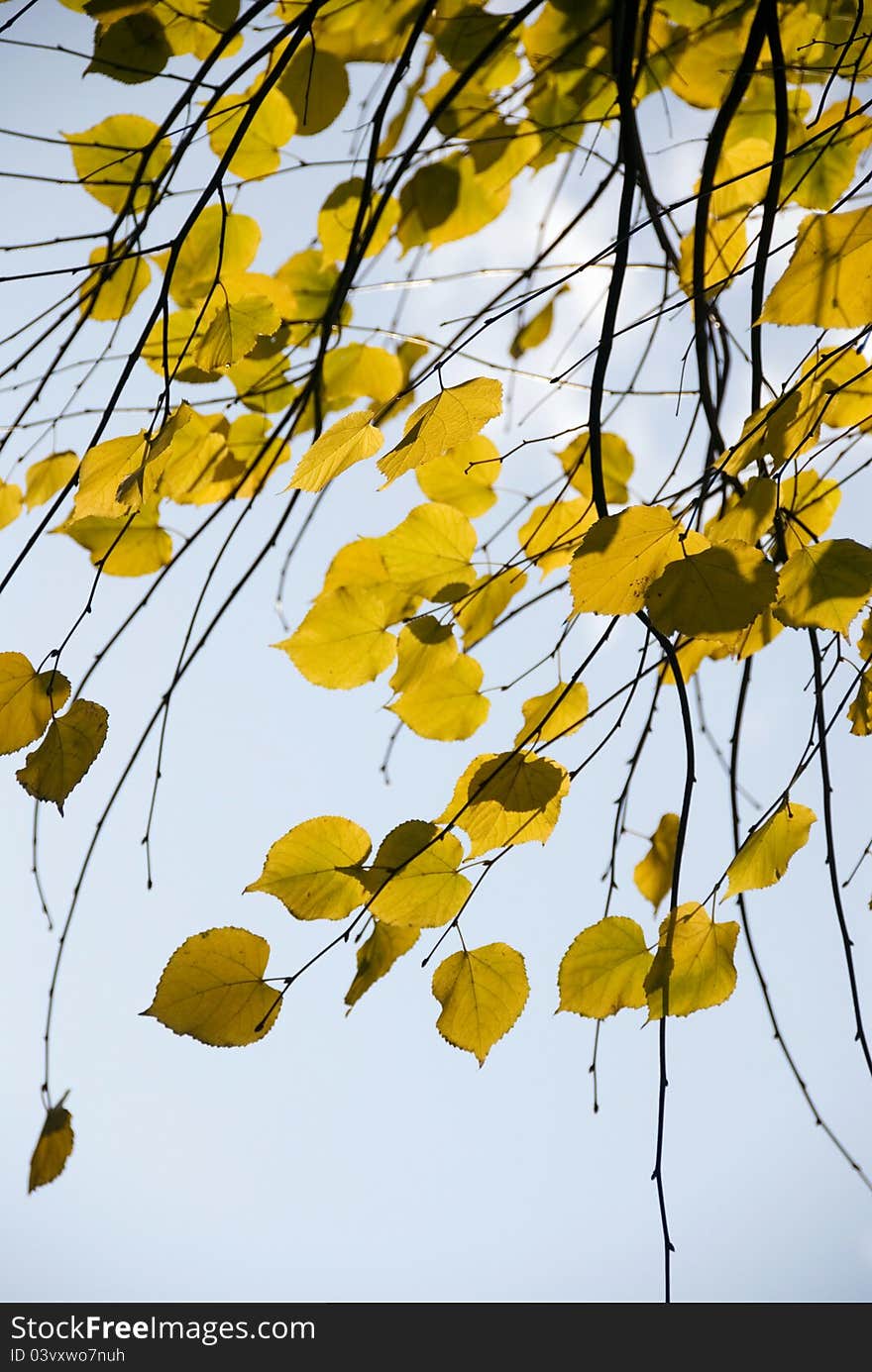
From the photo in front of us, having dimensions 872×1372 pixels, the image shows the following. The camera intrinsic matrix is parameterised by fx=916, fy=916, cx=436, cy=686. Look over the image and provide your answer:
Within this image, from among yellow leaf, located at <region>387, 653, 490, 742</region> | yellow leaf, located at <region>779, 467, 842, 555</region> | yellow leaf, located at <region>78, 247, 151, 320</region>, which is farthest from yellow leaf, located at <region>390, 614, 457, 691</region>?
yellow leaf, located at <region>78, 247, 151, 320</region>

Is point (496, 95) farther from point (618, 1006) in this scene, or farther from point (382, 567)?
point (618, 1006)

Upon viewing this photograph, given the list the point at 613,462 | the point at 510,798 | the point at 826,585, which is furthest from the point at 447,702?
the point at 613,462

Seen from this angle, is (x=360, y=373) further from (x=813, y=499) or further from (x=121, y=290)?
(x=813, y=499)

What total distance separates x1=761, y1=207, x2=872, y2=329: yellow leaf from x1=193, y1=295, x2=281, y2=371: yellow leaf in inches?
10.7

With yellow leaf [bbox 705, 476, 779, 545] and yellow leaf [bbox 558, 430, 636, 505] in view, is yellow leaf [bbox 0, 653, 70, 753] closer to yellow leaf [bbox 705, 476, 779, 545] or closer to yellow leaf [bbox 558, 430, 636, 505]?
yellow leaf [bbox 705, 476, 779, 545]

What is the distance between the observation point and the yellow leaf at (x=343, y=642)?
1.97 feet

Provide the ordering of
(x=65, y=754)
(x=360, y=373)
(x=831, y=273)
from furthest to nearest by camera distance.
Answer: (x=360, y=373), (x=65, y=754), (x=831, y=273)

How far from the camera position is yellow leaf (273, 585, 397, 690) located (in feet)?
1.97

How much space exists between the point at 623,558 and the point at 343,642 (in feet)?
0.79

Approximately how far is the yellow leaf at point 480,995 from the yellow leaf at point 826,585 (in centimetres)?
24

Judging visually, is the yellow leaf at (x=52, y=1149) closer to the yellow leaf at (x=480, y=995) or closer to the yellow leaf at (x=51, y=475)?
the yellow leaf at (x=480, y=995)

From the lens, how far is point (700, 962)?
1.69ft

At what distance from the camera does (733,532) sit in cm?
48

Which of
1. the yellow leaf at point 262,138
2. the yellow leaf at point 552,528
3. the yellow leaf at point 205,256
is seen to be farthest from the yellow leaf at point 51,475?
the yellow leaf at point 552,528
